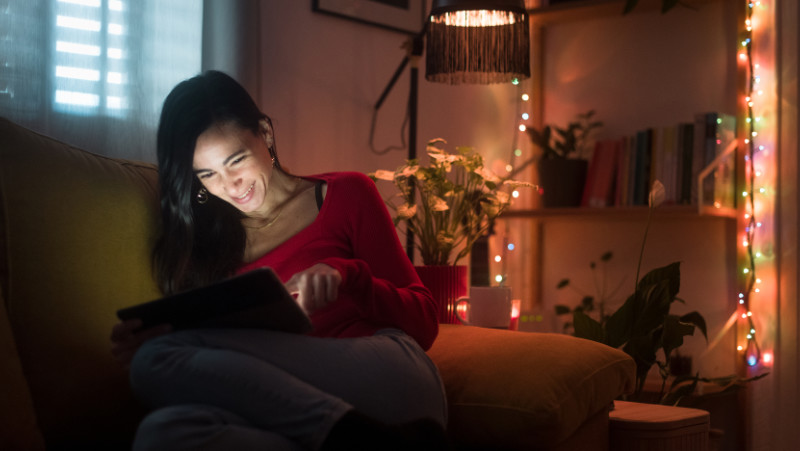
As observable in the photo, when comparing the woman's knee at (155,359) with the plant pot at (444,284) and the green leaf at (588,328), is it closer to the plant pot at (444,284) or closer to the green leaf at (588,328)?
the plant pot at (444,284)

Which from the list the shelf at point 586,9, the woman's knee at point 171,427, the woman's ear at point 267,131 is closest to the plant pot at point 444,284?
the woman's ear at point 267,131

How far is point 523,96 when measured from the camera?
2.66 metres

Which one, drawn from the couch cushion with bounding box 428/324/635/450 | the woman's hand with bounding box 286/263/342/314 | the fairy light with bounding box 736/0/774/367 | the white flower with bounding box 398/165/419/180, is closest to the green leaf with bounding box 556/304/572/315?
the fairy light with bounding box 736/0/774/367

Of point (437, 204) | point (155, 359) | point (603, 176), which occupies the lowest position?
point (155, 359)

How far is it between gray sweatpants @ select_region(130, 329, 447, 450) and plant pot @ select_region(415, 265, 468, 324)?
0.65m

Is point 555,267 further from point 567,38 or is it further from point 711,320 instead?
point 567,38

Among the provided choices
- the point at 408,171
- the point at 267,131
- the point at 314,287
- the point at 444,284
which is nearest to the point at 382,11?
the point at 408,171

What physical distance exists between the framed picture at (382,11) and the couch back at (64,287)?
0.99 metres

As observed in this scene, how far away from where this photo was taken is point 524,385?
1188 mm

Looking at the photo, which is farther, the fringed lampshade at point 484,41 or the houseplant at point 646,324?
the fringed lampshade at point 484,41

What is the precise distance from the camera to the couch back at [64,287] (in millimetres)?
1098

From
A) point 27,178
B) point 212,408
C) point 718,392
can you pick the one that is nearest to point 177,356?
point 212,408

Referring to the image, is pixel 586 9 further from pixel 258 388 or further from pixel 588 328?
pixel 258 388

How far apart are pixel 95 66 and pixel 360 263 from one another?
0.66 m
